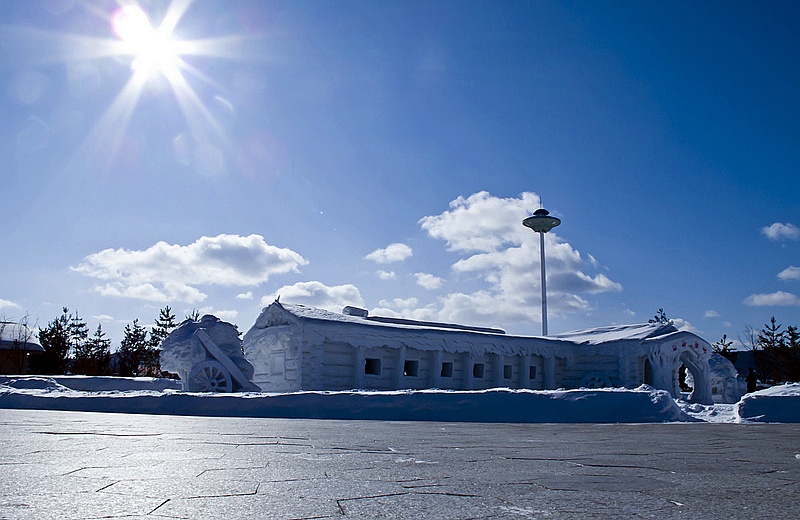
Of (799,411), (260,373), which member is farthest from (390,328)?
(799,411)

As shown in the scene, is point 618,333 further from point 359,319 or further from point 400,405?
point 400,405

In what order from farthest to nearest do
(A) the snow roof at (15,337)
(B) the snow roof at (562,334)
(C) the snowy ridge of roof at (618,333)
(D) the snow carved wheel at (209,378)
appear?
(A) the snow roof at (15,337), (C) the snowy ridge of roof at (618,333), (B) the snow roof at (562,334), (D) the snow carved wheel at (209,378)

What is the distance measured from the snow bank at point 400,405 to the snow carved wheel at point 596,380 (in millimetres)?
17704

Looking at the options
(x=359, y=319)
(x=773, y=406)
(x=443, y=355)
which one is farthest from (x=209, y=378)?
(x=773, y=406)

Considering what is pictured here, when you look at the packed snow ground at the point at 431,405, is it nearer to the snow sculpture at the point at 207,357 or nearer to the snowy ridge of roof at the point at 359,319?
the snow sculpture at the point at 207,357

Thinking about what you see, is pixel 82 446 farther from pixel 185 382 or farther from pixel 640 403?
pixel 185 382

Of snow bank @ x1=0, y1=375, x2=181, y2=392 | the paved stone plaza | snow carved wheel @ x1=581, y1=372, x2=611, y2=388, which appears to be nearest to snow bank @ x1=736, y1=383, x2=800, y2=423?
the paved stone plaza

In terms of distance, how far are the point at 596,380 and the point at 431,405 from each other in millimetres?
20197

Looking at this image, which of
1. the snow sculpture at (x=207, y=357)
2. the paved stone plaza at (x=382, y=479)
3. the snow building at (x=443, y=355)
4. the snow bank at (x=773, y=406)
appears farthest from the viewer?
the snow building at (x=443, y=355)

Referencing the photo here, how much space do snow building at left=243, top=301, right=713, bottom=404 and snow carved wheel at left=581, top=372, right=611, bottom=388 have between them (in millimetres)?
49

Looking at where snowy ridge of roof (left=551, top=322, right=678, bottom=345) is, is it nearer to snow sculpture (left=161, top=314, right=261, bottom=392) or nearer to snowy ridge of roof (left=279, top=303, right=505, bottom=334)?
snowy ridge of roof (left=279, top=303, right=505, bottom=334)

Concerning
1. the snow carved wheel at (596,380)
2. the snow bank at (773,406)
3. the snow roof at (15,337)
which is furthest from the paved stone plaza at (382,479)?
the snow roof at (15,337)

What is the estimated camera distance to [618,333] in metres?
31.6

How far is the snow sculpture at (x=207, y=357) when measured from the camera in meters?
16.4
